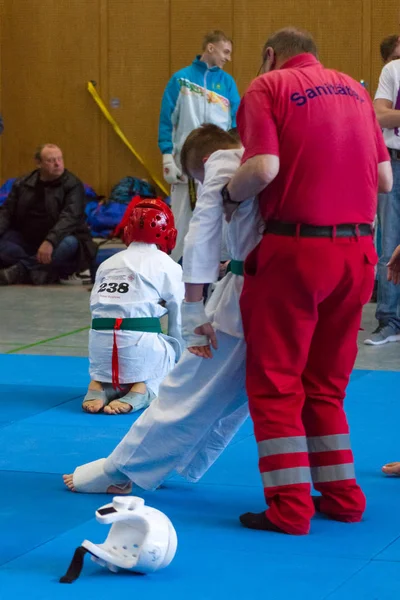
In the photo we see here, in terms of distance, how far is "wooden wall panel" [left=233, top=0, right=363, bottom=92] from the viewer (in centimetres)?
1284

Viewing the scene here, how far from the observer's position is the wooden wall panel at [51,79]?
548 inches

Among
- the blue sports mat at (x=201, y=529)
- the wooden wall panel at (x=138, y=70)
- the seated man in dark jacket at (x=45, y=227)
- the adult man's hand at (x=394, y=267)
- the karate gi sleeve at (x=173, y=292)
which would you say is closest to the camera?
the blue sports mat at (x=201, y=529)

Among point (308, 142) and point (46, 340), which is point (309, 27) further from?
point (308, 142)

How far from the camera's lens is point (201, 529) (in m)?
3.68

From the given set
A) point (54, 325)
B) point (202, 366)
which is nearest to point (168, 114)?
point (54, 325)

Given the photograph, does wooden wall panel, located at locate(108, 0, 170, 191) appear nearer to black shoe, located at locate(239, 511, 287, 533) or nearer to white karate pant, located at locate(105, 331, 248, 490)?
white karate pant, located at locate(105, 331, 248, 490)

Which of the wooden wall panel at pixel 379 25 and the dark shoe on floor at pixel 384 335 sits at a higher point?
the wooden wall panel at pixel 379 25

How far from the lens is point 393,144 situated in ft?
23.7

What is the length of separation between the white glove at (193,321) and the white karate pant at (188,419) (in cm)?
8

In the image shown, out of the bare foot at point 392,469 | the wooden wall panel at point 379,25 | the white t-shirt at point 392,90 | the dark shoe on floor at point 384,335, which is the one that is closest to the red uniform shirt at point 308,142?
the bare foot at point 392,469

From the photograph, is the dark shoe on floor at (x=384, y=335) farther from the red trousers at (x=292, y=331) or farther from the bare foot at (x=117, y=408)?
the red trousers at (x=292, y=331)

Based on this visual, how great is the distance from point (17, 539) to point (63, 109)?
36.3 ft

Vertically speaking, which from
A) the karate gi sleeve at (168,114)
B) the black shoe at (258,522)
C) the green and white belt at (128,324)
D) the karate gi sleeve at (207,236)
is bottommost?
the black shoe at (258,522)

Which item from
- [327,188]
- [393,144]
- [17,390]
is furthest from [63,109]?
[327,188]
